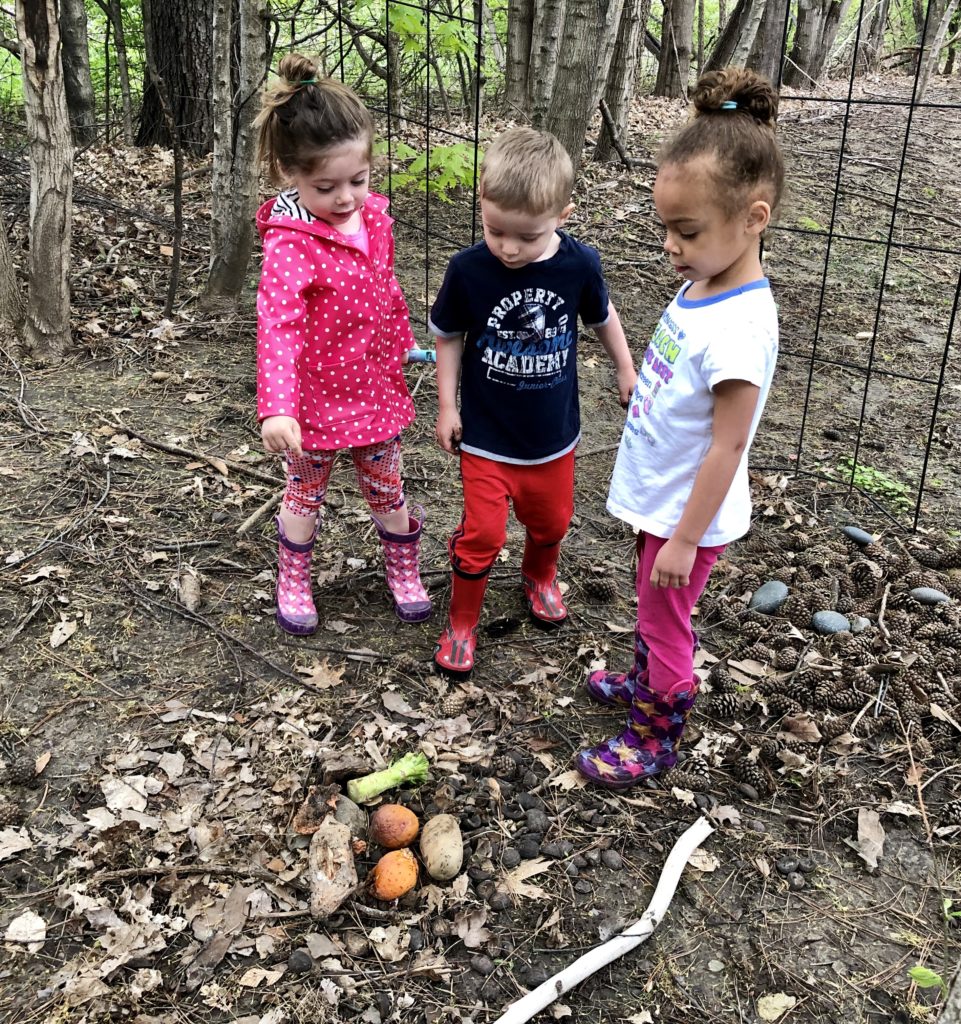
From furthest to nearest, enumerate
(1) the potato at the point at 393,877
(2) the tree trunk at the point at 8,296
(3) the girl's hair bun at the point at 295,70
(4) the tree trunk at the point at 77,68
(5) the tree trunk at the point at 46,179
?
1. (4) the tree trunk at the point at 77,68
2. (2) the tree trunk at the point at 8,296
3. (5) the tree trunk at the point at 46,179
4. (3) the girl's hair bun at the point at 295,70
5. (1) the potato at the point at 393,877

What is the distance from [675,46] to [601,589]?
1275 centimetres

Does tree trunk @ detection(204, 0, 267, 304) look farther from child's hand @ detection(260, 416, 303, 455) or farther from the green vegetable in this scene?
the green vegetable

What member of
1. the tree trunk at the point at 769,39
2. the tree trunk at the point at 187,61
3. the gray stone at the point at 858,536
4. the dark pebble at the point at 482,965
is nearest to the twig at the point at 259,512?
the dark pebble at the point at 482,965

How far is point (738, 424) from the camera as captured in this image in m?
2.12

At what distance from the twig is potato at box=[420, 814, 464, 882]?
179 centimetres

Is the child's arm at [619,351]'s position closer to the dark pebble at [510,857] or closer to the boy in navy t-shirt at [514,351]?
the boy in navy t-shirt at [514,351]

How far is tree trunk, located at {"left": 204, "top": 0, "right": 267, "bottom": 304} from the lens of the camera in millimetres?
4941

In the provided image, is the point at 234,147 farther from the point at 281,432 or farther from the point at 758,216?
the point at 758,216

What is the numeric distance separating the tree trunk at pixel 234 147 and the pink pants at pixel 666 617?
3619 millimetres

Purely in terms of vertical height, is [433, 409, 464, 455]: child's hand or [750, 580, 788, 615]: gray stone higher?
[433, 409, 464, 455]: child's hand

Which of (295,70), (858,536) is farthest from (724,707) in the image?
(295,70)

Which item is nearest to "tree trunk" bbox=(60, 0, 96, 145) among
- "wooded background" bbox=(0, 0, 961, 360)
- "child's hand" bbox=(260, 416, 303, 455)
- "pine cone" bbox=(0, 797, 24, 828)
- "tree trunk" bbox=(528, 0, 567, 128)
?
"wooded background" bbox=(0, 0, 961, 360)

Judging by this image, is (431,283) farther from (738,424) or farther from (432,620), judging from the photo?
(738,424)

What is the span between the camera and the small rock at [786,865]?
2506 millimetres
